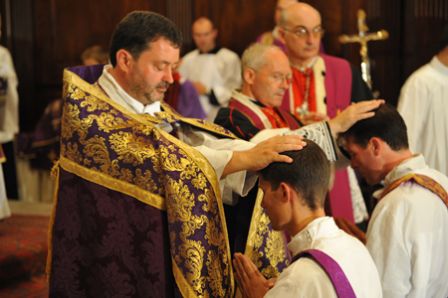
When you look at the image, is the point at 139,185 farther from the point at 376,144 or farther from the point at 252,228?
the point at 376,144

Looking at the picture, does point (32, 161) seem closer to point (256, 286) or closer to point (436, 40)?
point (436, 40)

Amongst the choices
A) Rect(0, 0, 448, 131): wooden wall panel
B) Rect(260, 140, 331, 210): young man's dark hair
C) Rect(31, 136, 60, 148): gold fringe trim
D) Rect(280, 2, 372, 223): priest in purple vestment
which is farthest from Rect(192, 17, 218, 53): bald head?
Rect(260, 140, 331, 210): young man's dark hair

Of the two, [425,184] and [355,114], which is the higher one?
[355,114]

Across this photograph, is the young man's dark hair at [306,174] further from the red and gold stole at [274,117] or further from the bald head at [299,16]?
the bald head at [299,16]

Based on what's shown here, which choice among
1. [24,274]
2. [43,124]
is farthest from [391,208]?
[43,124]

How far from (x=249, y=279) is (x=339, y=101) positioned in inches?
104

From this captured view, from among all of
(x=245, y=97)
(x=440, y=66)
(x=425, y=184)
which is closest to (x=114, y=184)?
(x=425, y=184)

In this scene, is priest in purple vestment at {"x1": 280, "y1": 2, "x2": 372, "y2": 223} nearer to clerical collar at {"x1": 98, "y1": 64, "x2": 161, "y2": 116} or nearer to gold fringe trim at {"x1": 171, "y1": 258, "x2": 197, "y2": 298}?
clerical collar at {"x1": 98, "y1": 64, "x2": 161, "y2": 116}

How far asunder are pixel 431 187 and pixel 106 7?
6.53 metres

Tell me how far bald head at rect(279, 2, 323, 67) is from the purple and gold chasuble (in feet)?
7.31

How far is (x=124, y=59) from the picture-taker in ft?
9.82

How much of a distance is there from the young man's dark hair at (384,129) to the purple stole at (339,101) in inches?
74.0

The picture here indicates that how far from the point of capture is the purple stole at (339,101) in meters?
5.00

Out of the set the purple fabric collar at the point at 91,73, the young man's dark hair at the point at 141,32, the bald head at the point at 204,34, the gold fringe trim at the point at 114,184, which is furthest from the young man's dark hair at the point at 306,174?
the bald head at the point at 204,34
